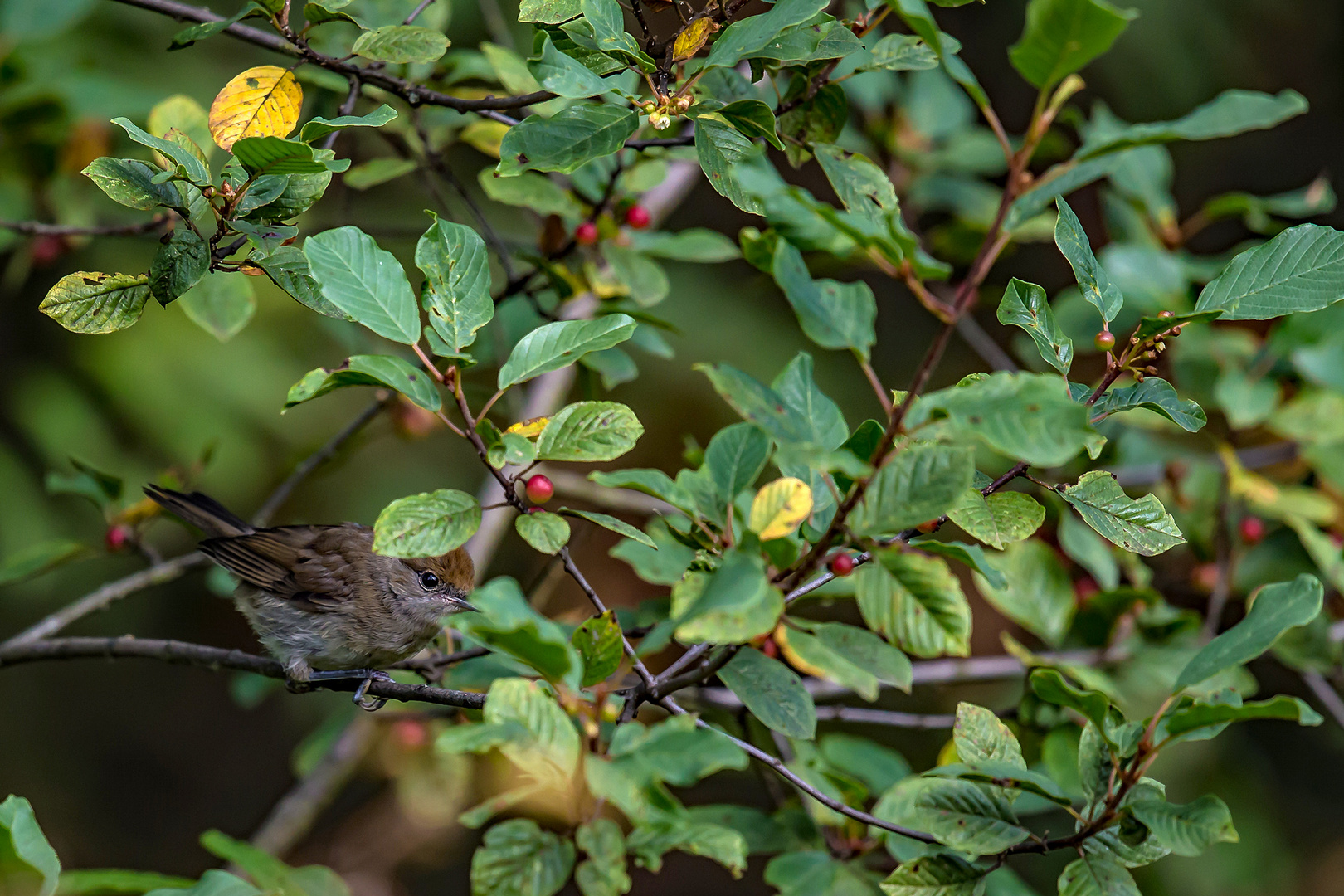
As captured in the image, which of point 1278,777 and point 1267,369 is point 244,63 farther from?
point 1278,777

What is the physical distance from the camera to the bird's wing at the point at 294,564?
2643mm

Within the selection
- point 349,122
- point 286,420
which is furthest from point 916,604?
point 286,420

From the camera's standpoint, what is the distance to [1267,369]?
9.98 ft

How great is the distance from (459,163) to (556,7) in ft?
12.3

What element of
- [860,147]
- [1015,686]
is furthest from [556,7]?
[1015,686]

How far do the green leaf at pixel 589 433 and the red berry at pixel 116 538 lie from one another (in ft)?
5.48

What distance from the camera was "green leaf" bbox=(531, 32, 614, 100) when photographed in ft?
4.51

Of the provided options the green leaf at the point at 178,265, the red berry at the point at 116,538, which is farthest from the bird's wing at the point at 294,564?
the green leaf at the point at 178,265

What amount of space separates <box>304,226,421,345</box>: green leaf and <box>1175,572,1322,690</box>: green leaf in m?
1.12

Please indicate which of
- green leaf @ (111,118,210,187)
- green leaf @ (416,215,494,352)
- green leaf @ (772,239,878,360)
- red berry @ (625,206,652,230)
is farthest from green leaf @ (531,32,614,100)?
red berry @ (625,206,652,230)

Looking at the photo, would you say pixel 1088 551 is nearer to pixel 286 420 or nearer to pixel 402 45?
pixel 402 45

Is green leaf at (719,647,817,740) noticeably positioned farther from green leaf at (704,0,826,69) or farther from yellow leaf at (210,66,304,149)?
yellow leaf at (210,66,304,149)

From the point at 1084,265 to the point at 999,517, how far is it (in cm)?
37

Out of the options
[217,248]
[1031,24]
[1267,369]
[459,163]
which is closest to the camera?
[1031,24]
